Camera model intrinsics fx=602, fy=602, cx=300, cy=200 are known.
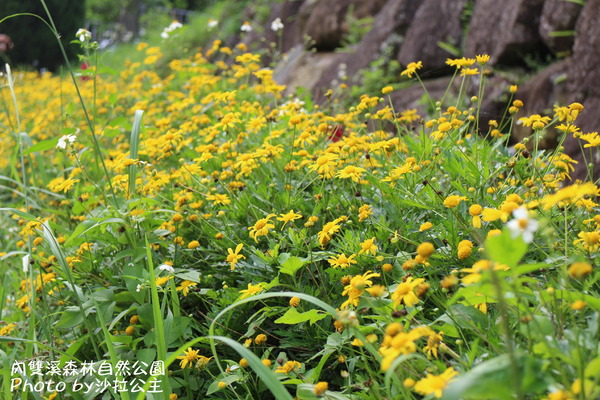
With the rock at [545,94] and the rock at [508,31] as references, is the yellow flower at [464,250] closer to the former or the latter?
the rock at [545,94]

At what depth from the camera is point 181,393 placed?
160 centimetres

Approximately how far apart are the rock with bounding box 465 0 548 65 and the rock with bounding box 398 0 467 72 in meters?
0.38

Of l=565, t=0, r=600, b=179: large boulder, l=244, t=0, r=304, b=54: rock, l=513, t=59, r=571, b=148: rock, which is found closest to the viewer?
l=565, t=0, r=600, b=179: large boulder

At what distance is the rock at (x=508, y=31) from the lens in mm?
3611

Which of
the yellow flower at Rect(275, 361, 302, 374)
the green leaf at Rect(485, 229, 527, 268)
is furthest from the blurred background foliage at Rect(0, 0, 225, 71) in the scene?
the green leaf at Rect(485, 229, 527, 268)

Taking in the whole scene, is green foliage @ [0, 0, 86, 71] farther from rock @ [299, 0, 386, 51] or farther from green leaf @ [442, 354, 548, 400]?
green leaf @ [442, 354, 548, 400]

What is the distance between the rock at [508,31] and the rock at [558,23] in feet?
0.30

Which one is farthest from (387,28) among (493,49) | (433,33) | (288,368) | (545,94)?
(288,368)

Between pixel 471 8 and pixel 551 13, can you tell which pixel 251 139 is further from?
pixel 471 8

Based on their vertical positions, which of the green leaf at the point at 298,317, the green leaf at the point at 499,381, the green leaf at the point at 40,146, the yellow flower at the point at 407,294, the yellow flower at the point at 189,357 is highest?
the green leaf at the point at 499,381

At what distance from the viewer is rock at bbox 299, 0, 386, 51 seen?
19.6 ft

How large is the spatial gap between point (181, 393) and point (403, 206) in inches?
30.9

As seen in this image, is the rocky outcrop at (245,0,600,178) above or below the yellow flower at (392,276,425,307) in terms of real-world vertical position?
below

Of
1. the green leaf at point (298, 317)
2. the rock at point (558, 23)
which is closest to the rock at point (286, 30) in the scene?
the rock at point (558, 23)
